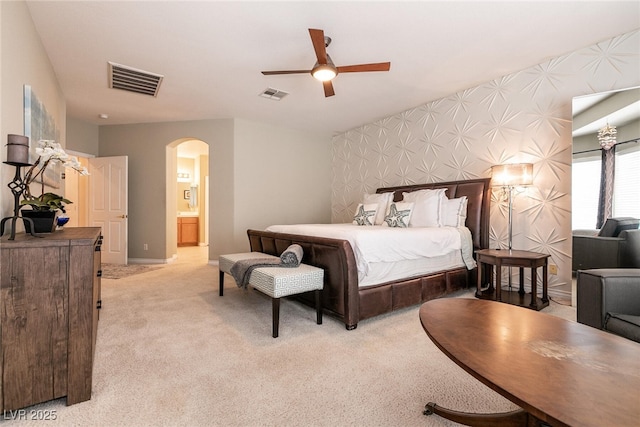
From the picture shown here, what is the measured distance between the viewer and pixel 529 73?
3430 millimetres

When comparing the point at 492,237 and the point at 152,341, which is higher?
the point at 492,237

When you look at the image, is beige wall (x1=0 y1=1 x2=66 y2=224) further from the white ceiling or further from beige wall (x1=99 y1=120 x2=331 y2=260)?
beige wall (x1=99 y1=120 x2=331 y2=260)

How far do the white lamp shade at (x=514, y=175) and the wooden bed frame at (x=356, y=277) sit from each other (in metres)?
0.36

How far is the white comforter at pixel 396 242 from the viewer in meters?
2.56

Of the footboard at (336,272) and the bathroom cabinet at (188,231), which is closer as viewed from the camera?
the footboard at (336,272)

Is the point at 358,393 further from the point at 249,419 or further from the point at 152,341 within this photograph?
the point at 152,341

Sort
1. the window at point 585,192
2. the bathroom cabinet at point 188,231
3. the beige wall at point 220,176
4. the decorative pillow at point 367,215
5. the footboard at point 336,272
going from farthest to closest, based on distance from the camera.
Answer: the bathroom cabinet at point 188,231, the beige wall at point 220,176, the decorative pillow at point 367,215, the window at point 585,192, the footboard at point 336,272

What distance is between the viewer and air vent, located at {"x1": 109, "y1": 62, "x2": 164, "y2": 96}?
3.44 meters

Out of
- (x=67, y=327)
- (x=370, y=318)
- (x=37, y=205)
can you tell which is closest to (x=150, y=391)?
(x=67, y=327)

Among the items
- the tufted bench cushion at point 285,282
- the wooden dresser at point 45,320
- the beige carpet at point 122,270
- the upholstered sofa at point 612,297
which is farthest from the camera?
the beige carpet at point 122,270

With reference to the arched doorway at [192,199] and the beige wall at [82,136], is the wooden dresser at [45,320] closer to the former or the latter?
the beige wall at [82,136]

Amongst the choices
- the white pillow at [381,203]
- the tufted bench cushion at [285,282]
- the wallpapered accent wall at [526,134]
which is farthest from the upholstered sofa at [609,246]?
the tufted bench cushion at [285,282]

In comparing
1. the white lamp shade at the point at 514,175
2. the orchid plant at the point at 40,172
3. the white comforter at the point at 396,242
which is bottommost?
the white comforter at the point at 396,242

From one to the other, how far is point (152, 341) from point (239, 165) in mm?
3636
